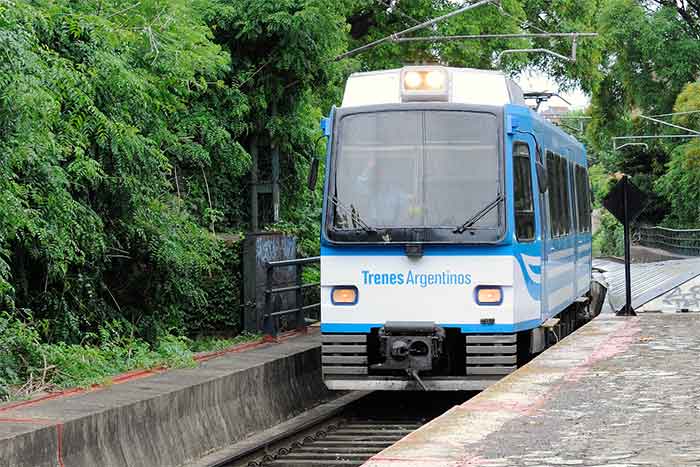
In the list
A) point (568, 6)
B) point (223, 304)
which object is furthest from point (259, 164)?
point (568, 6)

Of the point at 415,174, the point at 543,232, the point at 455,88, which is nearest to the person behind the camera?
the point at 415,174

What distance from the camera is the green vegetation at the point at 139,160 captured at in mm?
12352

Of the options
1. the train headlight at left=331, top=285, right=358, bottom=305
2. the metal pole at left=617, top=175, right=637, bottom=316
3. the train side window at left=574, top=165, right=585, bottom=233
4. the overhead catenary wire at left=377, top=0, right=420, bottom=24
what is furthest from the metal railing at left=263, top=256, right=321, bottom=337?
the overhead catenary wire at left=377, top=0, right=420, bottom=24

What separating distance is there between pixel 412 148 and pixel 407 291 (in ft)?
5.10

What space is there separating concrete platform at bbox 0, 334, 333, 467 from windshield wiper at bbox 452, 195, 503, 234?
2734mm

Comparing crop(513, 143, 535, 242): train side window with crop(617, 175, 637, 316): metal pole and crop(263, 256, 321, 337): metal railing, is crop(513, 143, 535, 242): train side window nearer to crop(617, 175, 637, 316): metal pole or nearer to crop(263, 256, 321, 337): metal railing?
crop(263, 256, 321, 337): metal railing

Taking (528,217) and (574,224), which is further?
(574,224)

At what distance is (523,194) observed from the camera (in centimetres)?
1434

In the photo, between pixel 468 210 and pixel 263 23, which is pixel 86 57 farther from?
pixel 263 23

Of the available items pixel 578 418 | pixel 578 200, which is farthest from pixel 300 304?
pixel 578 418

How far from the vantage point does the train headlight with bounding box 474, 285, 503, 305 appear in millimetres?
13695

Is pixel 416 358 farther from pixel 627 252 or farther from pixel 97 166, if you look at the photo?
pixel 627 252

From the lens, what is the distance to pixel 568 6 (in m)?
40.0

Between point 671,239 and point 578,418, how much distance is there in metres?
53.9
